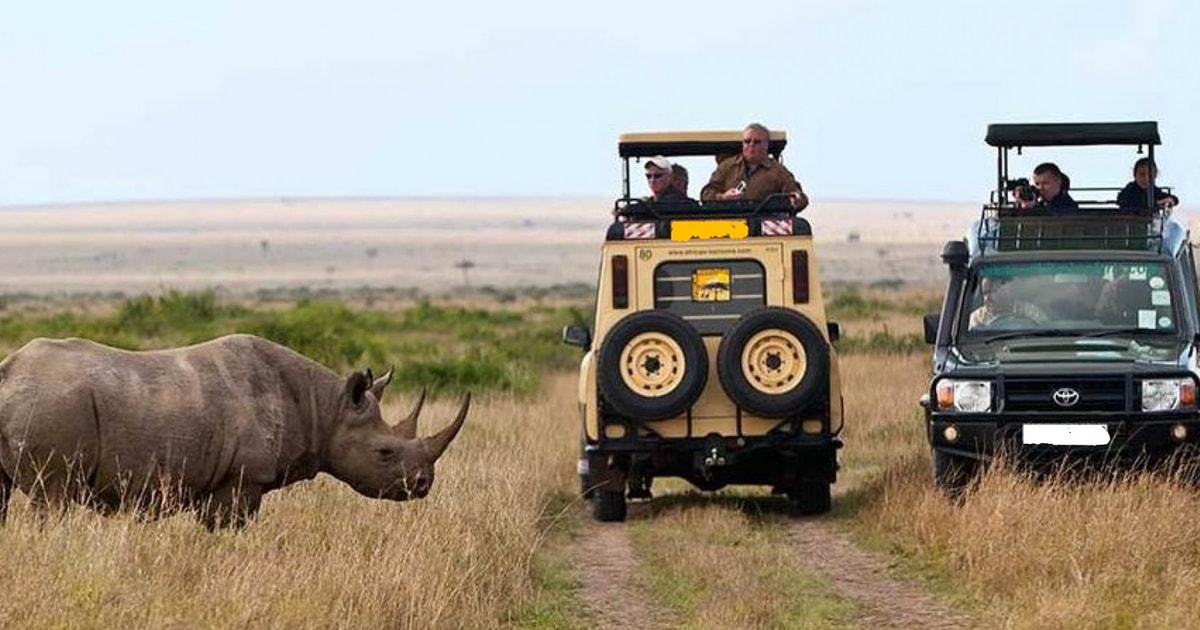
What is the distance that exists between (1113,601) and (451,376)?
62.9 ft

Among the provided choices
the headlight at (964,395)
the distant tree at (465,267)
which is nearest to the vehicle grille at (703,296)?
the headlight at (964,395)

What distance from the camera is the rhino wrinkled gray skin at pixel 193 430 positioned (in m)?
13.0

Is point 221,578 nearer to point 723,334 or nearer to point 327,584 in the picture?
point 327,584

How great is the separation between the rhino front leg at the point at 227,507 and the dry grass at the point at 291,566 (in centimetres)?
17

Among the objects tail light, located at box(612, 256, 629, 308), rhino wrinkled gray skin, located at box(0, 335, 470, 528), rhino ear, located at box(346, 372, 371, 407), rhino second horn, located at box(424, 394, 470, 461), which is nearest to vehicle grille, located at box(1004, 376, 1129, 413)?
tail light, located at box(612, 256, 629, 308)

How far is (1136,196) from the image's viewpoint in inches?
715

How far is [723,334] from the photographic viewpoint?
1678 centimetres

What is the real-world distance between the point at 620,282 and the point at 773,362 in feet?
4.21

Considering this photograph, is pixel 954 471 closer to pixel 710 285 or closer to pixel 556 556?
pixel 710 285

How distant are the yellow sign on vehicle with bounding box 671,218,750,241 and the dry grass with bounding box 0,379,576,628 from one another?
2393mm

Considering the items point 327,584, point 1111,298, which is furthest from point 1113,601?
point 1111,298

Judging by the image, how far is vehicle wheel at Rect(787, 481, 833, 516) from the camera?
16984 mm

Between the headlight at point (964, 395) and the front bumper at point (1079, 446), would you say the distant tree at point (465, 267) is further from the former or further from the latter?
the front bumper at point (1079, 446)

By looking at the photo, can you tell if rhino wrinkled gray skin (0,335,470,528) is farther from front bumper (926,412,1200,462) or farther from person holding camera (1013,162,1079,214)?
person holding camera (1013,162,1079,214)
